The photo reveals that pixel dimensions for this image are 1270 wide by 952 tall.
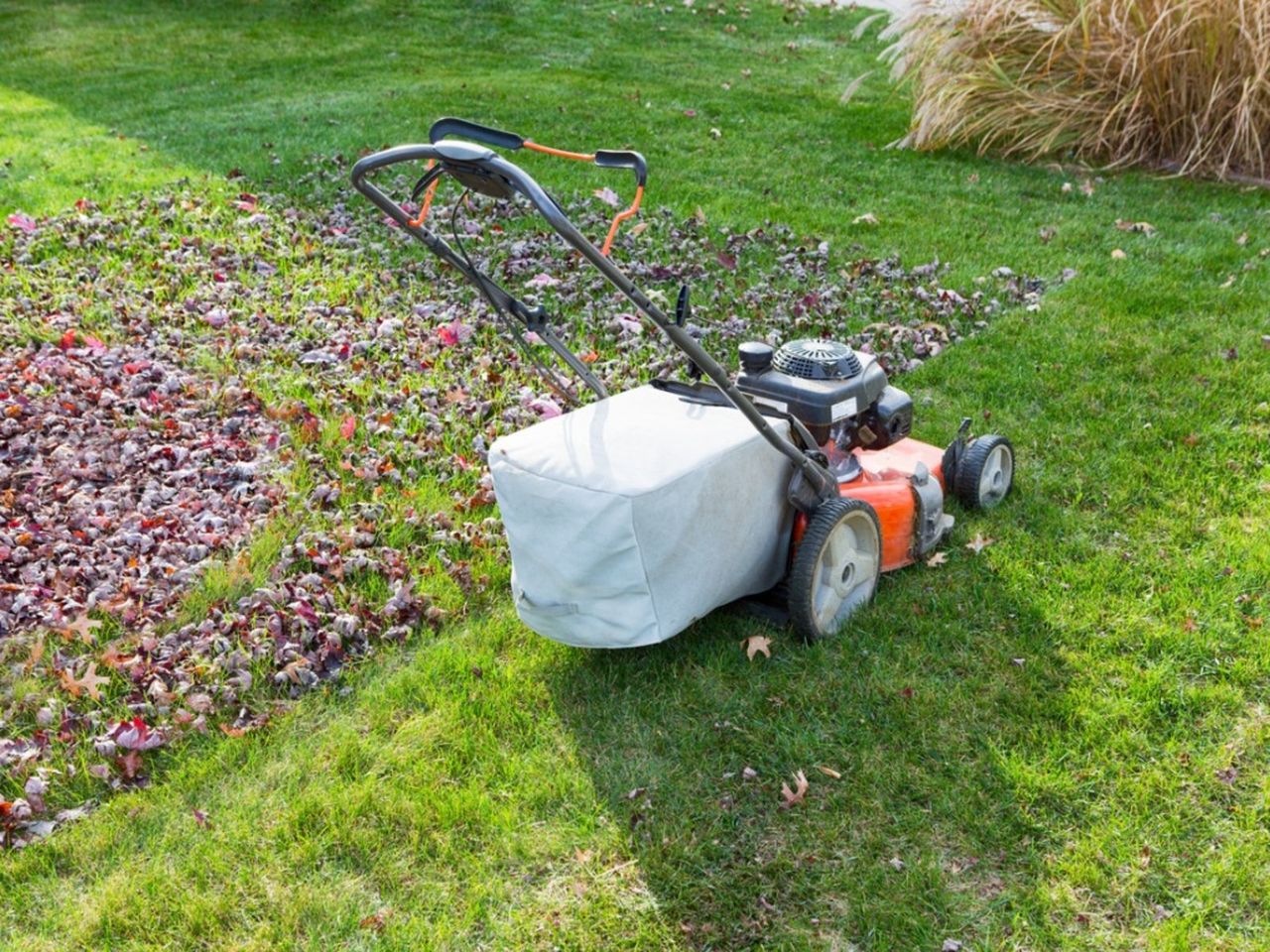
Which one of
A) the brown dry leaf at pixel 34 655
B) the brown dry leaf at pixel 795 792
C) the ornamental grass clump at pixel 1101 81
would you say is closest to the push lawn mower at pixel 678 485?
the brown dry leaf at pixel 795 792

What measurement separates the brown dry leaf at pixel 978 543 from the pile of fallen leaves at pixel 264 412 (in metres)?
1.48

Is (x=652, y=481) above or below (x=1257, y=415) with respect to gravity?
above

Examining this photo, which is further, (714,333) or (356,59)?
(356,59)

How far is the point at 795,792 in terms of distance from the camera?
302cm

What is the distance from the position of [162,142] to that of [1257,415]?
23.6ft

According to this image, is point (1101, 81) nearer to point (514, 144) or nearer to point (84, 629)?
point (514, 144)

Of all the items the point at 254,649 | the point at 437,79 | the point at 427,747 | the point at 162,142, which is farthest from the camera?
the point at 437,79

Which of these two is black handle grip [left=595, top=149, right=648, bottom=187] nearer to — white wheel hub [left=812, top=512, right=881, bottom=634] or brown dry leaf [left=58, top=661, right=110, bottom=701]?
white wheel hub [left=812, top=512, right=881, bottom=634]

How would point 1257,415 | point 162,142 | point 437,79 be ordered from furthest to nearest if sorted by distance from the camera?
point 437,79 < point 162,142 < point 1257,415

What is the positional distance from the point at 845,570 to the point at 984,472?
86 centimetres

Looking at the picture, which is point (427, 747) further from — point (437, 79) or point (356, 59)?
point (356, 59)

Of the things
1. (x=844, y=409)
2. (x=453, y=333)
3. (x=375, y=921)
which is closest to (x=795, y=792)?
(x=375, y=921)

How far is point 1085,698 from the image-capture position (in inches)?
130

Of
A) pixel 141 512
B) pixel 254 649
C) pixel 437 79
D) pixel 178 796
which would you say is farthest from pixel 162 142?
pixel 178 796
